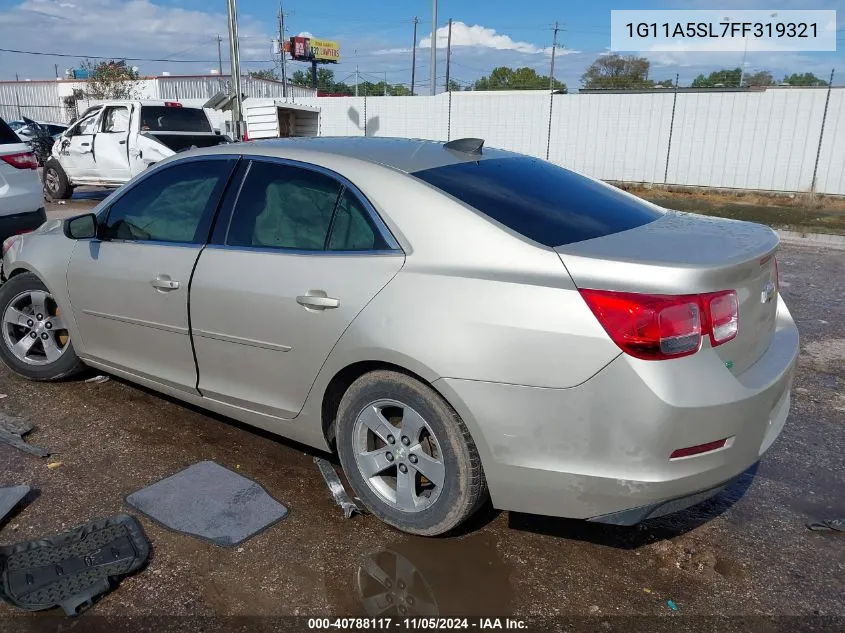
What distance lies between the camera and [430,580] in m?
2.56

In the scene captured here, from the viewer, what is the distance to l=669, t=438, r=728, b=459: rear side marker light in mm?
2246

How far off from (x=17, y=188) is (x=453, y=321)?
545cm

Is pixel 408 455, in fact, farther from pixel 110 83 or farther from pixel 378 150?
pixel 110 83

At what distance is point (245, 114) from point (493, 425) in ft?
60.9

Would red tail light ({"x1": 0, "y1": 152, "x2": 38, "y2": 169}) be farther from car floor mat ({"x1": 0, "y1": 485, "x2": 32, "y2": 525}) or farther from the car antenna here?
the car antenna

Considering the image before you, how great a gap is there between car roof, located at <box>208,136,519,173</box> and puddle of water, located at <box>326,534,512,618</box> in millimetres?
1612

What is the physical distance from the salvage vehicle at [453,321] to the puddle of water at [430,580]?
0.13m

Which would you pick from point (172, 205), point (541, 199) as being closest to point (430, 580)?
point (541, 199)

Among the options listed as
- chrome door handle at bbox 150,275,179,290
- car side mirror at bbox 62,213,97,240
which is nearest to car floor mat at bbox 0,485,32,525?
chrome door handle at bbox 150,275,179,290

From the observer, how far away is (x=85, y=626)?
7.55 feet

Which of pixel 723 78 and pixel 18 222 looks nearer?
pixel 18 222

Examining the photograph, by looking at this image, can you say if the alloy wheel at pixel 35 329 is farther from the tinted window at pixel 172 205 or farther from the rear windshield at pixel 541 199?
the rear windshield at pixel 541 199

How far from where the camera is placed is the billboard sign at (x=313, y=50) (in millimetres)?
70750

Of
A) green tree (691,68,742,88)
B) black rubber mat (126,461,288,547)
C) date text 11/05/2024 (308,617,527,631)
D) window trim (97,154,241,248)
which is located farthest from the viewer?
green tree (691,68,742,88)
